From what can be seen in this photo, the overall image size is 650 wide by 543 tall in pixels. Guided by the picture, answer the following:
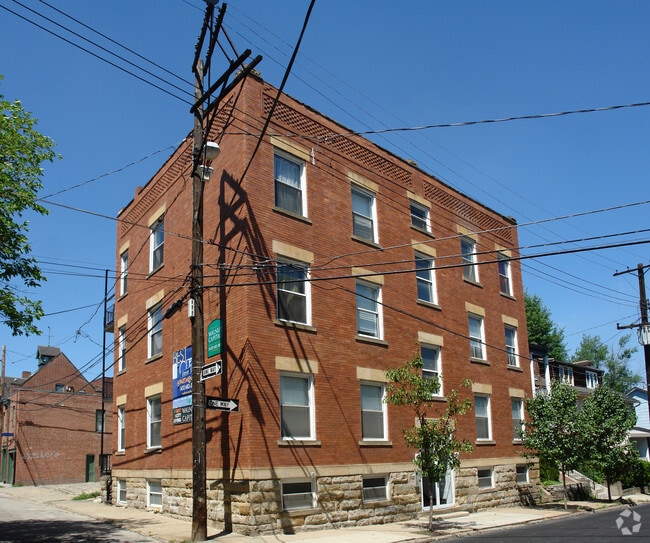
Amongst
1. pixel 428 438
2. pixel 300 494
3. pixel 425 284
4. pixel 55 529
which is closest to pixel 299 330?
pixel 300 494

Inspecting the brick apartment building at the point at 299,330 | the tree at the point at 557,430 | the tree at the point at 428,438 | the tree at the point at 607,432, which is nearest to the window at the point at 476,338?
the brick apartment building at the point at 299,330

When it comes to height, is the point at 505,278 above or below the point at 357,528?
above

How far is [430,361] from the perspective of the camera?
2291 centimetres

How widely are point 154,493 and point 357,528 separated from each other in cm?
715

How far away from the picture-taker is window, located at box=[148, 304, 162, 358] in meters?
22.0

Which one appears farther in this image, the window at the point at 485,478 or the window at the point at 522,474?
the window at the point at 522,474

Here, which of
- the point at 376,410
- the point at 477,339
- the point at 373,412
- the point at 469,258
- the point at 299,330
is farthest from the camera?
the point at 469,258

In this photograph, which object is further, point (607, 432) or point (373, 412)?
point (607, 432)

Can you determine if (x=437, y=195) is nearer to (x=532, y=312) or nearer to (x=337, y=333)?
(x=337, y=333)

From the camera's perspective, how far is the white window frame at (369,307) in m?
20.4

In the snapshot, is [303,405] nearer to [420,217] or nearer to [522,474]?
[420,217]

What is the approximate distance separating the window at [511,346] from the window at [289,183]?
506 inches

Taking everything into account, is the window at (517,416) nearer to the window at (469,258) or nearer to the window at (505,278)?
the window at (505,278)

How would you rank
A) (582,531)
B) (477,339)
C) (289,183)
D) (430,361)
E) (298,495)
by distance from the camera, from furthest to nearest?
(477,339)
(430,361)
(289,183)
(298,495)
(582,531)
